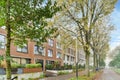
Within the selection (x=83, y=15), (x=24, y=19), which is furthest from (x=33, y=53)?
(x=24, y=19)

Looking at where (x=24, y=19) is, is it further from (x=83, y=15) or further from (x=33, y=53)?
(x=33, y=53)

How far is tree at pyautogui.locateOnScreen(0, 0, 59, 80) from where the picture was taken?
34.2ft

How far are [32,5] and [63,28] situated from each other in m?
24.3

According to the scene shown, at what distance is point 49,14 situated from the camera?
1116 centimetres

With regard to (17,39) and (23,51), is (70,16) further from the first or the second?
(17,39)

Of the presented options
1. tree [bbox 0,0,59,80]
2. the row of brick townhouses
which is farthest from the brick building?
tree [bbox 0,0,59,80]

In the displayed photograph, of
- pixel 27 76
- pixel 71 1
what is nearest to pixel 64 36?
pixel 71 1

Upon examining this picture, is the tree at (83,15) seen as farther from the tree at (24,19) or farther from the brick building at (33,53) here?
the tree at (24,19)

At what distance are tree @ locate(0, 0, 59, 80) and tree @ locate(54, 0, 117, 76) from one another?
70.5 ft

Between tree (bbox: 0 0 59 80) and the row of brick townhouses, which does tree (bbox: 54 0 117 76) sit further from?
tree (bbox: 0 0 59 80)

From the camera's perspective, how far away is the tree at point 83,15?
3409cm

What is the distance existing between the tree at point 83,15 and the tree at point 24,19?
70.5 ft

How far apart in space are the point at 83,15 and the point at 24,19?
86.9 ft

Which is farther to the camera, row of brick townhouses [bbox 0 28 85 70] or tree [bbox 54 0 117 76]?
row of brick townhouses [bbox 0 28 85 70]
